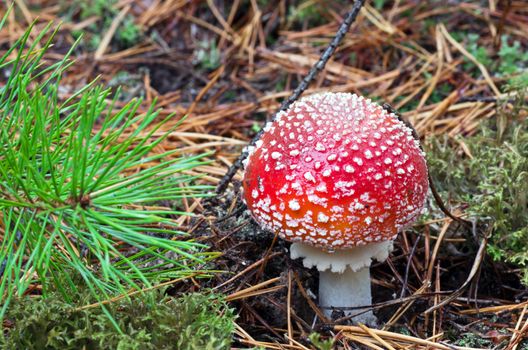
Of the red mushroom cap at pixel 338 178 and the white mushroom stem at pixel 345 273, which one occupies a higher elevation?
the red mushroom cap at pixel 338 178

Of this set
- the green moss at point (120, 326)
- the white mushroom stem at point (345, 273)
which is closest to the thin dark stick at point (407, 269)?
the white mushroom stem at point (345, 273)

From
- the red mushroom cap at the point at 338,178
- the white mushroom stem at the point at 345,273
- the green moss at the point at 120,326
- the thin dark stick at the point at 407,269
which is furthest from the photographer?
the thin dark stick at the point at 407,269

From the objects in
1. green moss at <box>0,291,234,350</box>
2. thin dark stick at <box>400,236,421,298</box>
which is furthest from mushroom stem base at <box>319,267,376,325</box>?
green moss at <box>0,291,234,350</box>

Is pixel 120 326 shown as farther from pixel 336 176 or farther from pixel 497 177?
pixel 497 177

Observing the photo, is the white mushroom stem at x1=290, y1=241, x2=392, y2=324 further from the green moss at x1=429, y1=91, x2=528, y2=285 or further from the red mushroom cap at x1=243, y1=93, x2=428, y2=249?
the green moss at x1=429, y1=91, x2=528, y2=285

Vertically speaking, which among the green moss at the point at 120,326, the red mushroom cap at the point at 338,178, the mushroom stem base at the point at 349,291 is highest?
the red mushroom cap at the point at 338,178

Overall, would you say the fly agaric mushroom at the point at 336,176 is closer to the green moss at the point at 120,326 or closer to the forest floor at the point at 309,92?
the forest floor at the point at 309,92

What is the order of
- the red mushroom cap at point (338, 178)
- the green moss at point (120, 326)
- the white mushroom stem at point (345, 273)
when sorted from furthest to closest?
the white mushroom stem at point (345, 273)
the red mushroom cap at point (338, 178)
the green moss at point (120, 326)

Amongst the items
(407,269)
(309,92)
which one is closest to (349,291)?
(407,269)

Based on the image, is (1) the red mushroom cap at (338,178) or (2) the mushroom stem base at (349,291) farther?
(2) the mushroom stem base at (349,291)
